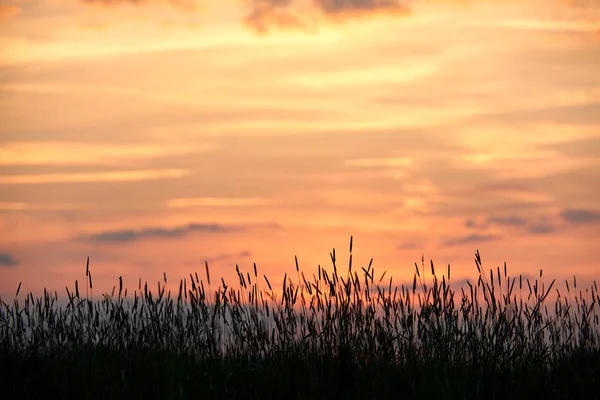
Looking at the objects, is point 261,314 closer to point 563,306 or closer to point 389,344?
point 389,344

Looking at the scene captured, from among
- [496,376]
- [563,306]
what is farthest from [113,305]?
[563,306]

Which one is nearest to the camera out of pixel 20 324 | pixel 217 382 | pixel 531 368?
pixel 217 382

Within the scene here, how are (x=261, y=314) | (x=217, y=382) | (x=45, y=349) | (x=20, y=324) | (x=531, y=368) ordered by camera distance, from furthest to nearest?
(x=20, y=324)
(x=45, y=349)
(x=261, y=314)
(x=531, y=368)
(x=217, y=382)

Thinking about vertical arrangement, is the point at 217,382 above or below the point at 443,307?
below

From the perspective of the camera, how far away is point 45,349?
331 inches

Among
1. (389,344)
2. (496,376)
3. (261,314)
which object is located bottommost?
(496,376)

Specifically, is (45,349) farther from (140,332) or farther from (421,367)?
(421,367)

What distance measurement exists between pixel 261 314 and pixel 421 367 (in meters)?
1.77

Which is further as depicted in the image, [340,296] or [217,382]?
[340,296]

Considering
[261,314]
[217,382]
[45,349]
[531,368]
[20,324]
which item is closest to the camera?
[217,382]

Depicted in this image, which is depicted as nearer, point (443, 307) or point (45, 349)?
point (443, 307)

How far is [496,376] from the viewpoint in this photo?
6.56 m

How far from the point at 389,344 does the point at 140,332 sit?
Result: 269cm

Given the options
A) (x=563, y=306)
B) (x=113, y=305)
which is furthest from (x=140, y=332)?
(x=563, y=306)
